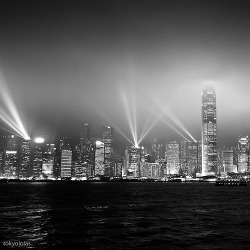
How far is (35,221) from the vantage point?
4888 cm

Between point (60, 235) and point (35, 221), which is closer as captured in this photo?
point (60, 235)

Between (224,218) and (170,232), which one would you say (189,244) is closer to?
(170,232)

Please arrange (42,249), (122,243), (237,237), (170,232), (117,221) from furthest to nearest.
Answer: (117,221) → (170,232) → (237,237) → (122,243) → (42,249)

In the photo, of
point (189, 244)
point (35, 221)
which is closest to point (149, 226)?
point (189, 244)

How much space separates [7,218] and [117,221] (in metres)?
15.4

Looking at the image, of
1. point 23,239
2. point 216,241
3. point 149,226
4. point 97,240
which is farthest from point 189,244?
point 23,239

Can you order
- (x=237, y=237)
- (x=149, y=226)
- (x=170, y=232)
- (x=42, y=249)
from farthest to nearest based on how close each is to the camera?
(x=149, y=226), (x=170, y=232), (x=237, y=237), (x=42, y=249)

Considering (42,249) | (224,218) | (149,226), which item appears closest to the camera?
(42,249)

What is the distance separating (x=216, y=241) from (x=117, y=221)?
16.7 meters

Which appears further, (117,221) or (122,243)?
(117,221)

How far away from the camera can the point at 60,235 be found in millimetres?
38281

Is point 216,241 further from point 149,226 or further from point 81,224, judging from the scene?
point 81,224

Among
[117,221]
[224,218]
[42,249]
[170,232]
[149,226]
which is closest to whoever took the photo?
[42,249]

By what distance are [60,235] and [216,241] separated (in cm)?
1551
